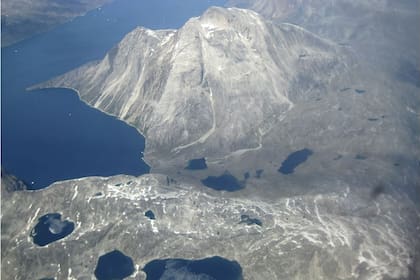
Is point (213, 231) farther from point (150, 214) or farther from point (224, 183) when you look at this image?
point (224, 183)

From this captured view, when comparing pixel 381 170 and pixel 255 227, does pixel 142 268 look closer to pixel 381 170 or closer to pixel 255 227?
pixel 255 227

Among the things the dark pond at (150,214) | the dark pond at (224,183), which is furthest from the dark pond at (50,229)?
the dark pond at (224,183)

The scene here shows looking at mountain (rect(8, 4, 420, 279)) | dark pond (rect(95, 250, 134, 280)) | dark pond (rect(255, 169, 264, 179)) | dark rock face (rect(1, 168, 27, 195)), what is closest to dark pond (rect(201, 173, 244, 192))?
mountain (rect(8, 4, 420, 279))

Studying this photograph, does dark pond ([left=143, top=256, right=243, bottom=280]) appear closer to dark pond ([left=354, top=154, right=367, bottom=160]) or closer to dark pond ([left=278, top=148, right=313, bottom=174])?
dark pond ([left=278, top=148, right=313, bottom=174])

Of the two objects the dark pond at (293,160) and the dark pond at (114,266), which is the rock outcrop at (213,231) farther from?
the dark pond at (293,160)

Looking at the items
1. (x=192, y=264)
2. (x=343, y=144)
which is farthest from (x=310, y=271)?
(x=343, y=144)

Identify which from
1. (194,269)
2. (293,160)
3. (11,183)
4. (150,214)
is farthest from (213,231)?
(11,183)
